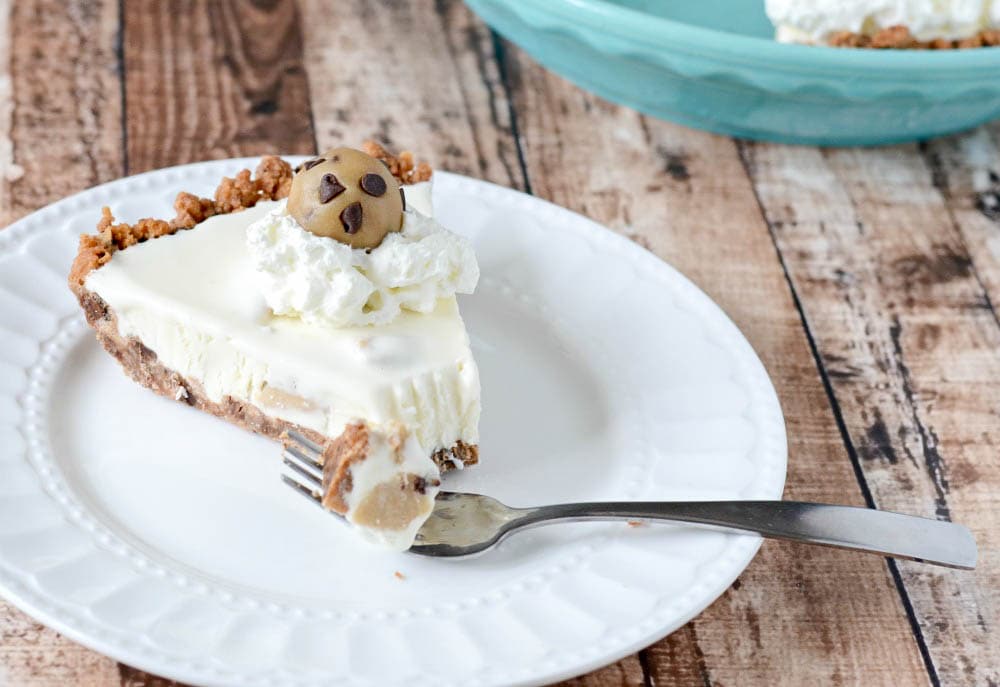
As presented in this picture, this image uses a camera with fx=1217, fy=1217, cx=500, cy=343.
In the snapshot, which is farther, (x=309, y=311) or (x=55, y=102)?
(x=55, y=102)

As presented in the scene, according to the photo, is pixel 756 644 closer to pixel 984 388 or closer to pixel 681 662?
pixel 681 662

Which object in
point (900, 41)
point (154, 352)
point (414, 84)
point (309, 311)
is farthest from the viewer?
point (414, 84)

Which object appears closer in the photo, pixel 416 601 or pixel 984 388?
pixel 416 601

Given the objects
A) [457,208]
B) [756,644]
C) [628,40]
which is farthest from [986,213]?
[756,644]

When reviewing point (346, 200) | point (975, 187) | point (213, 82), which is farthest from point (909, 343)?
point (213, 82)

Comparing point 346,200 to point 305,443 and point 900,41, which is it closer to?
point 305,443

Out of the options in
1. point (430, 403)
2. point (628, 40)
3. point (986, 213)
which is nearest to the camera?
point (430, 403)
